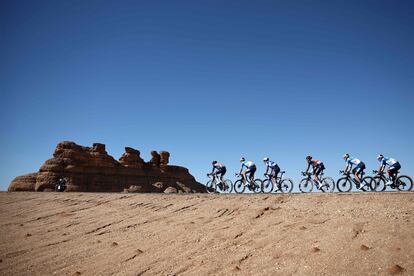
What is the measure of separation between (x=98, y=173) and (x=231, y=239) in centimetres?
6485

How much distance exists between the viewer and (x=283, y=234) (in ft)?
22.2

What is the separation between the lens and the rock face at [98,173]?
5897 centimetres

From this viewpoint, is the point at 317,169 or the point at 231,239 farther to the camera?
the point at 317,169

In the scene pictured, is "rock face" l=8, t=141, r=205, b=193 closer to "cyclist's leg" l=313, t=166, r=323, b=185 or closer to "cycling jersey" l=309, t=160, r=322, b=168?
"cycling jersey" l=309, t=160, r=322, b=168

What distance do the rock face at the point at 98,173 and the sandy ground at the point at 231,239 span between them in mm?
44483

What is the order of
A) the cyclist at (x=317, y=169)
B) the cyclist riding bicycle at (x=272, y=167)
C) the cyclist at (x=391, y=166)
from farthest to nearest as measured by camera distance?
the cyclist riding bicycle at (x=272, y=167) < the cyclist at (x=317, y=169) < the cyclist at (x=391, y=166)

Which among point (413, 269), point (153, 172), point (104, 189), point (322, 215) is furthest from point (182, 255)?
point (153, 172)

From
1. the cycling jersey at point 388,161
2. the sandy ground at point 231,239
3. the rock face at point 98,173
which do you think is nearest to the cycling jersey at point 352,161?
the cycling jersey at point 388,161

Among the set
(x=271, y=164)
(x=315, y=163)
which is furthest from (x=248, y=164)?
(x=315, y=163)

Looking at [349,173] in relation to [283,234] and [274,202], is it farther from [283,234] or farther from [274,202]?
[283,234]

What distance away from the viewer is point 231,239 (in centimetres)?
718

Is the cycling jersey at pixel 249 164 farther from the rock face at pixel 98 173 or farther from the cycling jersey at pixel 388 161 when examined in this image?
the rock face at pixel 98 173

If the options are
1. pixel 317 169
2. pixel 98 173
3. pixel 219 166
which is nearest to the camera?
pixel 317 169

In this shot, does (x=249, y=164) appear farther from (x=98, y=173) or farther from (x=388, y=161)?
(x=98, y=173)
